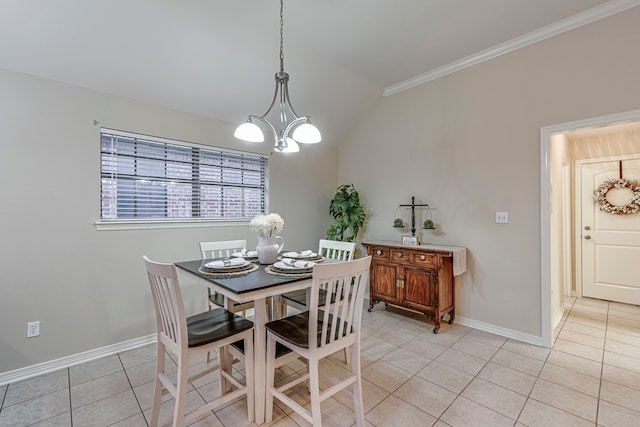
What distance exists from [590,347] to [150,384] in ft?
12.6

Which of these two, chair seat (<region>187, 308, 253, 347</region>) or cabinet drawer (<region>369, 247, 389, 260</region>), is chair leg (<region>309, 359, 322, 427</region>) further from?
cabinet drawer (<region>369, 247, 389, 260</region>)

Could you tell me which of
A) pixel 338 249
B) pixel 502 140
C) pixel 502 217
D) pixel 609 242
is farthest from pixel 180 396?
pixel 609 242

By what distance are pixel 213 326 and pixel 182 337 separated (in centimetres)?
29

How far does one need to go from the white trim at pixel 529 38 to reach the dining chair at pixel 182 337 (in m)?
3.41

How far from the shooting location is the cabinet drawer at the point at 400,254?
3264 millimetres

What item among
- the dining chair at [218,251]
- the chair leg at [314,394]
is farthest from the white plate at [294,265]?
the dining chair at [218,251]

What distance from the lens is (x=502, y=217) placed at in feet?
9.78

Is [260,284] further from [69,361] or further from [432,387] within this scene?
[69,361]

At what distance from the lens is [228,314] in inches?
77.0

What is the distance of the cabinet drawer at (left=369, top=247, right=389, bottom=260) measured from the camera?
348 cm

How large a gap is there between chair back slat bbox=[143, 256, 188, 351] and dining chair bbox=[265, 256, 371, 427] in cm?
51

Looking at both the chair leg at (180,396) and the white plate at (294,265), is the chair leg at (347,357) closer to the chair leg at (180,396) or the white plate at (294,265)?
the white plate at (294,265)

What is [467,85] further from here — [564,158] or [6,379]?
[6,379]

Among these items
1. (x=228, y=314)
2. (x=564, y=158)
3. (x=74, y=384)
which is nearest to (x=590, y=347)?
(x=564, y=158)
